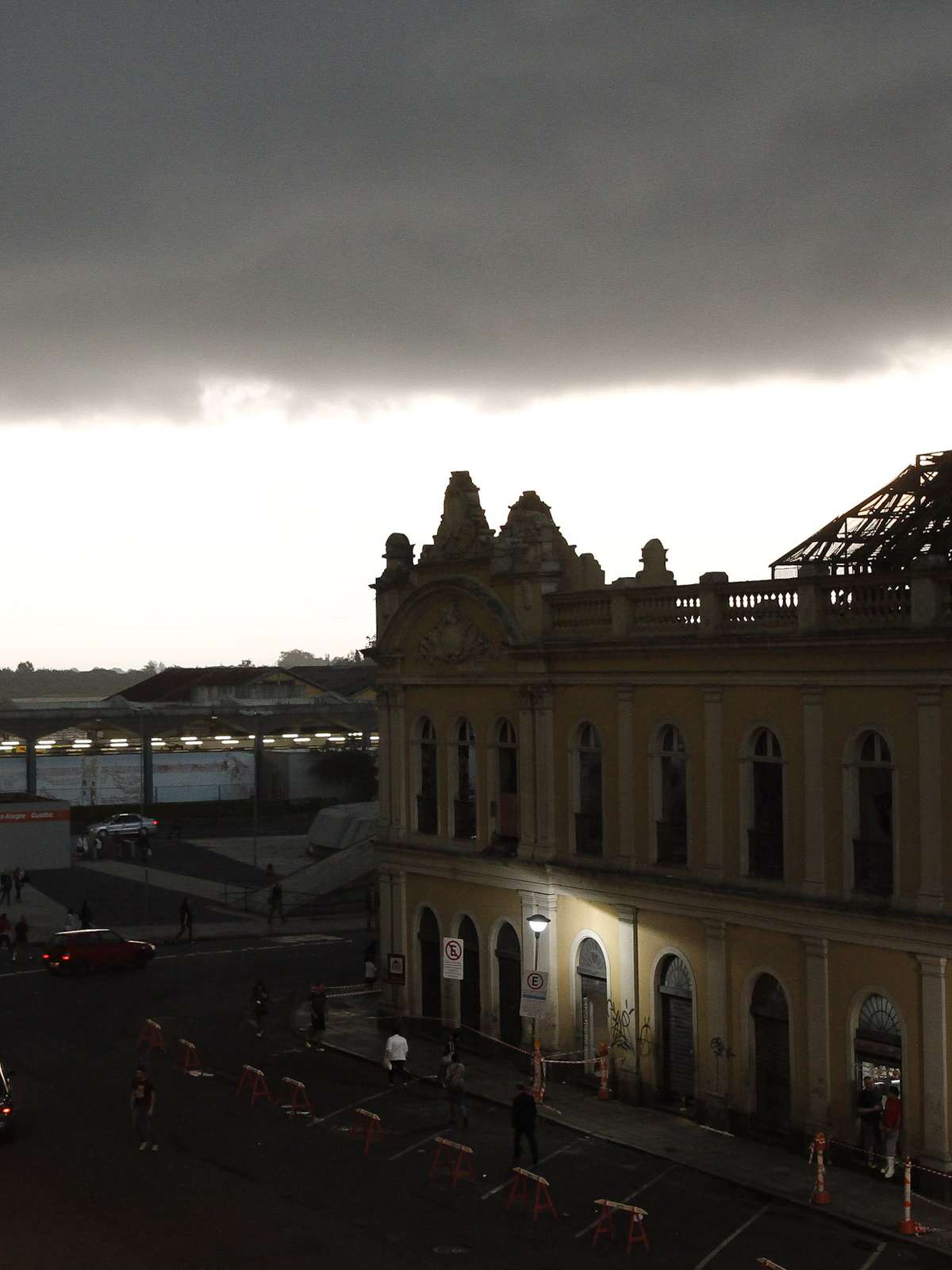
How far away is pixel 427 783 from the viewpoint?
38844mm

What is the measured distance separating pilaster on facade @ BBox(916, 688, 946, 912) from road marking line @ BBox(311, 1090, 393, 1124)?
1199 cm

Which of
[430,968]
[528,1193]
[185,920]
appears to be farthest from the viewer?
[185,920]

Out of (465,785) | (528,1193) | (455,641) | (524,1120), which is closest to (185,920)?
(465,785)

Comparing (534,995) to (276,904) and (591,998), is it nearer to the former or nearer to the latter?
(591,998)

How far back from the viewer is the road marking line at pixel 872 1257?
22062 millimetres

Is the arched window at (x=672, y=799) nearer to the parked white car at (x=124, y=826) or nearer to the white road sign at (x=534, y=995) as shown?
the white road sign at (x=534, y=995)

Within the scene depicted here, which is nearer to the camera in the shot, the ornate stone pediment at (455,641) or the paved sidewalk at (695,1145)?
the paved sidewalk at (695,1145)

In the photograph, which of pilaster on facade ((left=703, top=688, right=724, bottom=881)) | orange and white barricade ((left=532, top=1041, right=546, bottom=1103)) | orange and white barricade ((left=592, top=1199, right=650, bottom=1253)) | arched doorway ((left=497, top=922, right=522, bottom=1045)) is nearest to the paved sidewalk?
orange and white barricade ((left=532, top=1041, right=546, bottom=1103))

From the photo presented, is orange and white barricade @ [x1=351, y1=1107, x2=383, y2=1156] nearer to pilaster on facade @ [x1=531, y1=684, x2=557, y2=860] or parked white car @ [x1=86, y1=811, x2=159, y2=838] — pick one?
pilaster on facade @ [x1=531, y1=684, x2=557, y2=860]

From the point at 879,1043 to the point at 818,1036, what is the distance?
122 cm

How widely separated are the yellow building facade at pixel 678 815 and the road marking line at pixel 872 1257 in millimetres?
2731

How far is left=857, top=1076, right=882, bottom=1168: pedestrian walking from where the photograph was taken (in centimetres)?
2639

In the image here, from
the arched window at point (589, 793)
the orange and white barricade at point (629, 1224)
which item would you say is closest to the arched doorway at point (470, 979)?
the arched window at point (589, 793)

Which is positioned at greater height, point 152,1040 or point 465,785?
point 465,785
